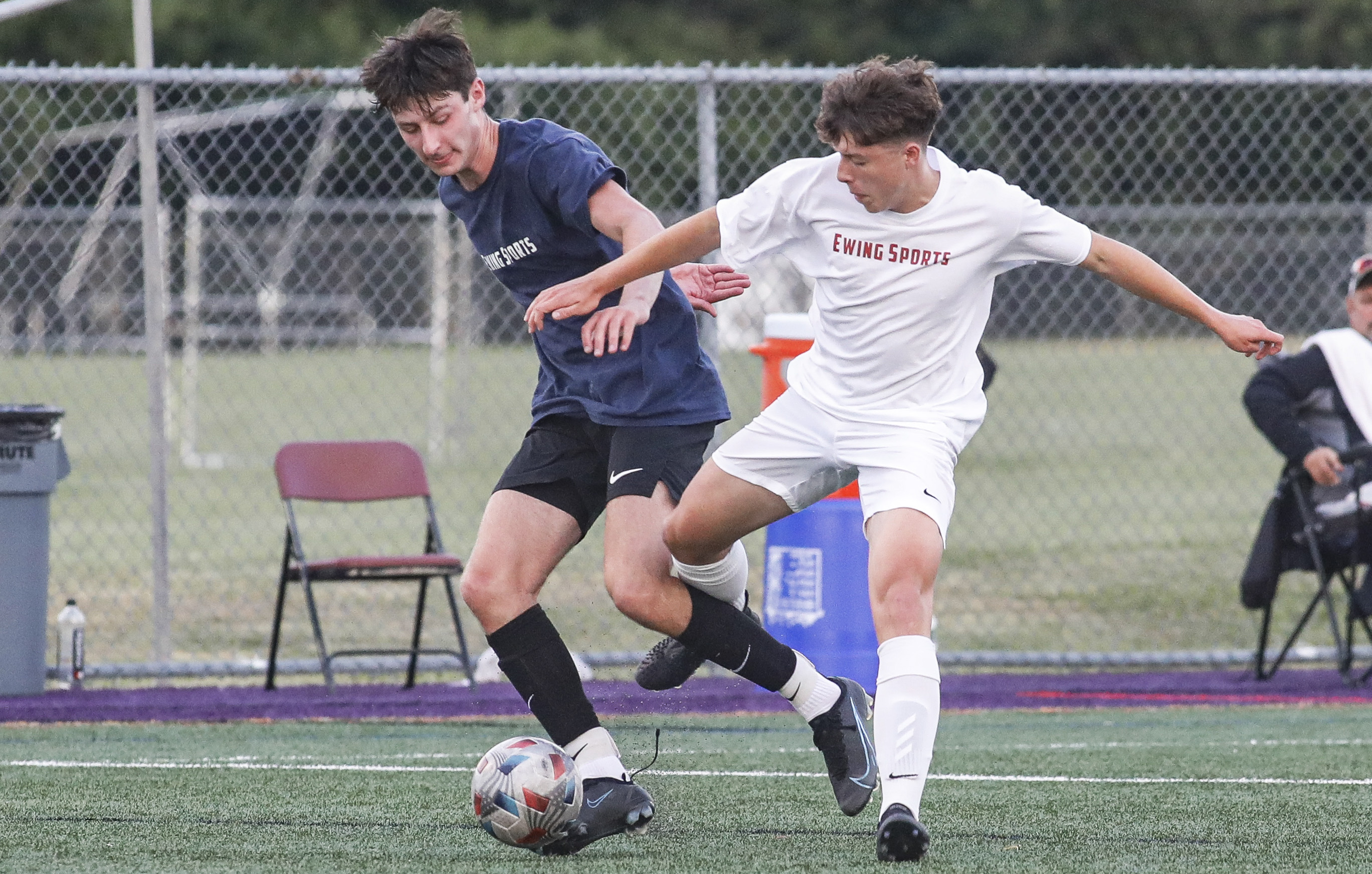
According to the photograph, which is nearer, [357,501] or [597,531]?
[357,501]

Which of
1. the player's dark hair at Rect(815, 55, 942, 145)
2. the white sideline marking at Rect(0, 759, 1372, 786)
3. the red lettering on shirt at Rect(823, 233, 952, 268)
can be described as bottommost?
the white sideline marking at Rect(0, 759, 1372, 786)

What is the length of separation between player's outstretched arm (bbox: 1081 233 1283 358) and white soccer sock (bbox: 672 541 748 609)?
1.14 m

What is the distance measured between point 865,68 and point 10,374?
1761 centimetres

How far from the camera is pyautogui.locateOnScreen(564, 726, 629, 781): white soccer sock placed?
4293mm

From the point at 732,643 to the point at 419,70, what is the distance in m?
1.60

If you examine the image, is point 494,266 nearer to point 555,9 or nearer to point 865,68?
point 865,68

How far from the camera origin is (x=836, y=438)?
4328mm

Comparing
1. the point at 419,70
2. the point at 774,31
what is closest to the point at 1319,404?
the point at 419,70

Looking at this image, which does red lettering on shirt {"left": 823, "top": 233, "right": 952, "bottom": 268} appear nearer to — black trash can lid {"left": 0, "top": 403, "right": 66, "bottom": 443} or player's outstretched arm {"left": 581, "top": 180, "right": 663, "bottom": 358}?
player's outstretched arm {"left": 581, "top": 180, "right": 663, "bottom": 358}

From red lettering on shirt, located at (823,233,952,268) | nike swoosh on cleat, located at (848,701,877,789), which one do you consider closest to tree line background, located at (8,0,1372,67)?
nike swoosh on cleat, located at (848,701,877,789)

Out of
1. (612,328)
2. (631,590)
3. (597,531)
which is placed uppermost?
(612,328)

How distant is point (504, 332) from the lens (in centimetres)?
1717

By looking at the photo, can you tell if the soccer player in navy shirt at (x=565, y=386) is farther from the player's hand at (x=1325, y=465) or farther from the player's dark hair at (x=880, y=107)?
the player's hand at (x=1325, y=465)

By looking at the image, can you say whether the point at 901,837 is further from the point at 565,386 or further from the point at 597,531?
the point at 597,531
